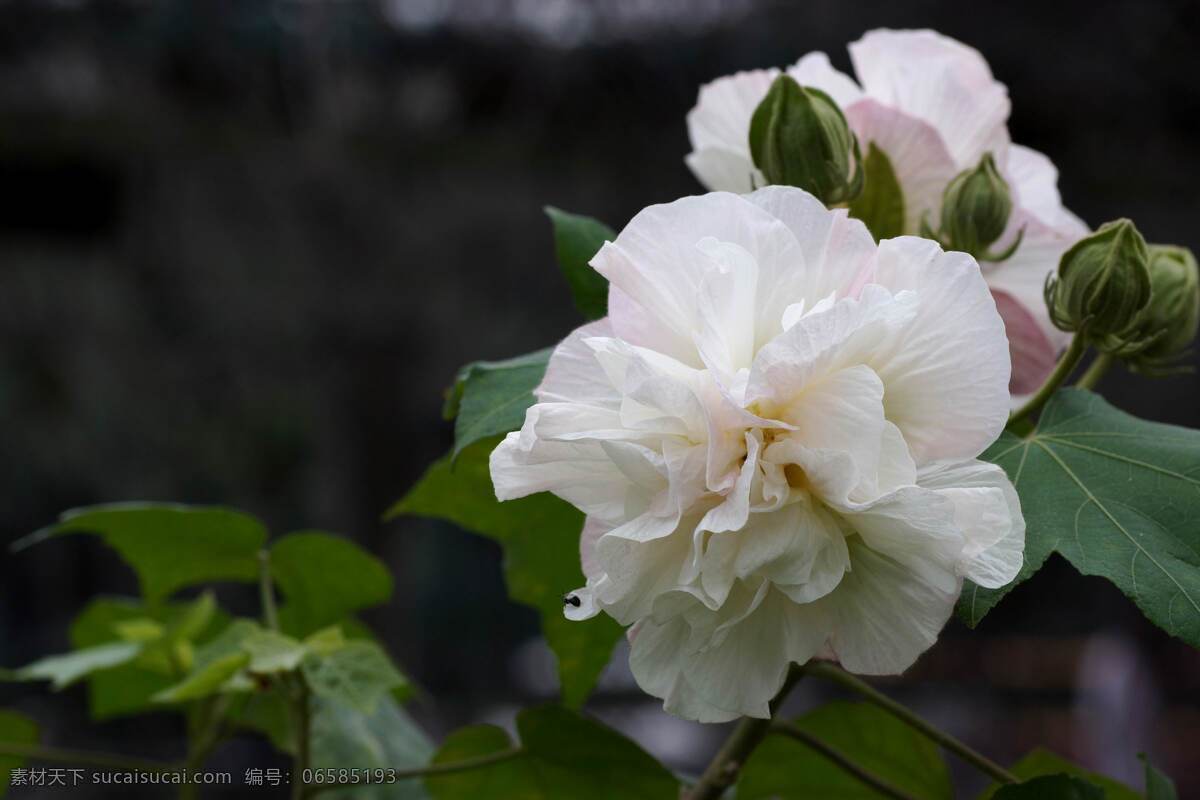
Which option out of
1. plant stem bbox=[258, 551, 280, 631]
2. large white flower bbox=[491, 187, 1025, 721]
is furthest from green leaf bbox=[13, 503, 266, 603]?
large white flower bbox=[491, 187, 1025, 721]

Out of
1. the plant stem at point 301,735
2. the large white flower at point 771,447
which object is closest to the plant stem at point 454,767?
the plant stem at point 301,735

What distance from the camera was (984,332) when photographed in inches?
12.1

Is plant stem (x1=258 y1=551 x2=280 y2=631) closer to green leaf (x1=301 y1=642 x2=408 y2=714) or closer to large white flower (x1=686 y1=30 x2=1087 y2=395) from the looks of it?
green leaf (x1=301 y1=642 x2=408 y2=714)

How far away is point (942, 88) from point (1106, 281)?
12 centimetres

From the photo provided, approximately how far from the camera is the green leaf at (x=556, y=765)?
1.59 ft

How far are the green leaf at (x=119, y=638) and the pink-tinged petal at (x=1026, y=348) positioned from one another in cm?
42

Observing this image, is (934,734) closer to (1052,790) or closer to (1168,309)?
(1052,790)

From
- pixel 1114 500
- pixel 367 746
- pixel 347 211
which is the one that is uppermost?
pixel 1114 500

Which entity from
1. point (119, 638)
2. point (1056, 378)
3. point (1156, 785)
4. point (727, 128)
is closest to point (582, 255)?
point (727, 128)

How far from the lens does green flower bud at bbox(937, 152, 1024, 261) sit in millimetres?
433

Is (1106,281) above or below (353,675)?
above

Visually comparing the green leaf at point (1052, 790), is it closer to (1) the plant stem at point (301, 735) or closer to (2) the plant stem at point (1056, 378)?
(2) the plant stem at point (1056, 378)

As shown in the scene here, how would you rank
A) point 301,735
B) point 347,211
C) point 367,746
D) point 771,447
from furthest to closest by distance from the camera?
point 347,211, point 367,746, point 301,735, point 771,447

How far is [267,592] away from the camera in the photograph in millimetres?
581
